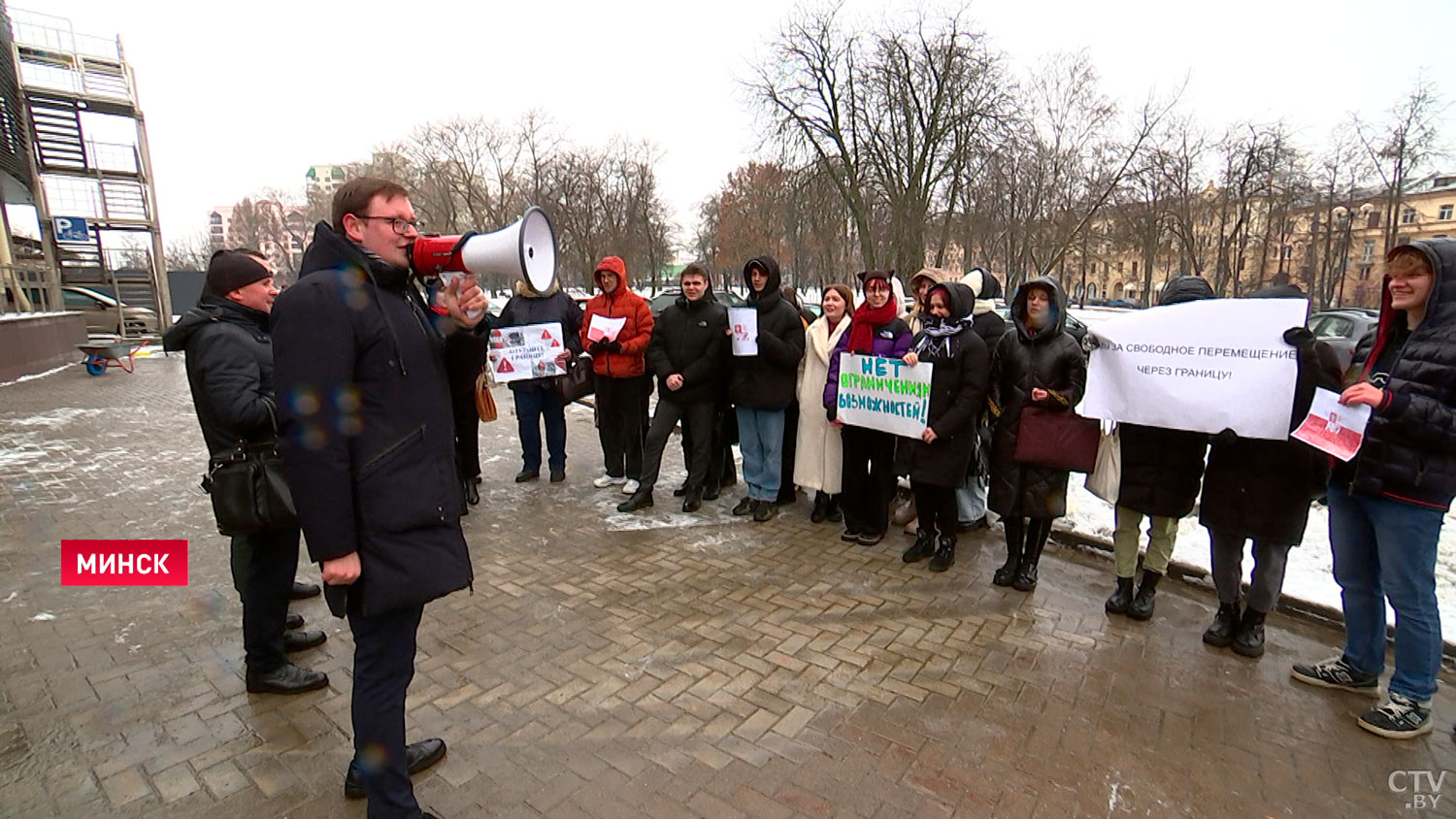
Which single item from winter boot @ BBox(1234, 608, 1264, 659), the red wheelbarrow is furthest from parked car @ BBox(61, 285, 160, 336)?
winter boot @ BBox(1234, 608, 1264, 659)

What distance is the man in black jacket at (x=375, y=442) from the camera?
197 cm

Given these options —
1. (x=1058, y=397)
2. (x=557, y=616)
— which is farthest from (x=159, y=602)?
(x=1058, y=397)

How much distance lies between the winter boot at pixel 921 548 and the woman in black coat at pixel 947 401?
14 centimetres

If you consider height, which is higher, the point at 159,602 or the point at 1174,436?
the point at 1174,436

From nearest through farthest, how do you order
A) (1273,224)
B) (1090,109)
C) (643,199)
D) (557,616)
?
(557,616) → (1090,109) → (1273,224) → (643,199)

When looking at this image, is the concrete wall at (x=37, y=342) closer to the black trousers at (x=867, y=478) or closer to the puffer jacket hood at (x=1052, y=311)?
the black trousers at (x=867, y=478)

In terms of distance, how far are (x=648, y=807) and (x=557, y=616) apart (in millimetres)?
1708

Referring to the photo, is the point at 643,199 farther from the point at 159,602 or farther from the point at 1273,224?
the point at 159,602

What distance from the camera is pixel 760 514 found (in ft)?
18.8

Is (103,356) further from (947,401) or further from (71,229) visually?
(947,401)

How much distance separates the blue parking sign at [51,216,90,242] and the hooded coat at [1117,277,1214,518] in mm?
26704

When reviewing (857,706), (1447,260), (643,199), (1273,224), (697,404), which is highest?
(643,199)

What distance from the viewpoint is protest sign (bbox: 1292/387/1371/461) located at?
110 inches

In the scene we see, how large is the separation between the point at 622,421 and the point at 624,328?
0.97 m
